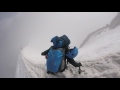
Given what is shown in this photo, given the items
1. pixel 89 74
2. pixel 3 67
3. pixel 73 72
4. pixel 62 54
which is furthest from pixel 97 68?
pixel 3 67

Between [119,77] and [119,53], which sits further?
[119,53]

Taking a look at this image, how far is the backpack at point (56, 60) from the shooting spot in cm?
463

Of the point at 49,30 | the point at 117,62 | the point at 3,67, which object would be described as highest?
the point at 49,30

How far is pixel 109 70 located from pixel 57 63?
150cm

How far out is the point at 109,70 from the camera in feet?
15.0

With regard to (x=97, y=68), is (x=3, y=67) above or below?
below

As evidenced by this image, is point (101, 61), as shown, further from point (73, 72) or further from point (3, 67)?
point (3, 67)

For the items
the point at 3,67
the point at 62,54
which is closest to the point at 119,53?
the point at 62,54

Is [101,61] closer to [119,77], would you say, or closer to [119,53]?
[119,53]

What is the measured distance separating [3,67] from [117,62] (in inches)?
1922

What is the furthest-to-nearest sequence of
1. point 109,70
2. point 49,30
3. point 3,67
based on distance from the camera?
point 49,30 < point 3,67 < point 109,70

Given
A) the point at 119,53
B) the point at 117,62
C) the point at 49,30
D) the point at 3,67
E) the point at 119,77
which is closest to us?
the point at 119,77

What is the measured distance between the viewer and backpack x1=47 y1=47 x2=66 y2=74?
4629mm

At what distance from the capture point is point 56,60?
4645 mm
